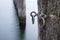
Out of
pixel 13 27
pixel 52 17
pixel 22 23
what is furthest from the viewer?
pixel 22 23

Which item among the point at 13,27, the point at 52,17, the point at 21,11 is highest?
the point at 52,17

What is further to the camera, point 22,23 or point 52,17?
point 22,23

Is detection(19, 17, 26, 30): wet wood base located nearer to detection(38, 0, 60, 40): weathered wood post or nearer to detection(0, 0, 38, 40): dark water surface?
detection(0, 0, 38, 40): dark water surface

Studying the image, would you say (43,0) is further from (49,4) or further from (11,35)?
(11,35)

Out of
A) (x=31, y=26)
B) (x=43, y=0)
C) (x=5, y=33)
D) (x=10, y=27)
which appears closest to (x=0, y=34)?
(x=5, y=33)

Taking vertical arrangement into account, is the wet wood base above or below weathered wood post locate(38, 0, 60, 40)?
below

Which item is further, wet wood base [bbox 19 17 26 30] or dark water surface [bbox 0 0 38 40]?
wet wood base [bbox 19 17 26 30]

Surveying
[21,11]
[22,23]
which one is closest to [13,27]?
A: [22,23]

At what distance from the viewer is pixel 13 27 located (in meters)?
3.58

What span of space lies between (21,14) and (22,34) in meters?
0.52

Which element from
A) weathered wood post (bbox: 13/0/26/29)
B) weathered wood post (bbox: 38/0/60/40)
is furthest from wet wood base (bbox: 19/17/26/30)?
weathered wood post (bbox: 38/0/60/40)

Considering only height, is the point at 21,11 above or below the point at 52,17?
below

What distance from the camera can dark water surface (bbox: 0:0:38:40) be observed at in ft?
10.8

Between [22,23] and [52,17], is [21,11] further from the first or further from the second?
[52,17]
